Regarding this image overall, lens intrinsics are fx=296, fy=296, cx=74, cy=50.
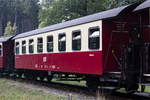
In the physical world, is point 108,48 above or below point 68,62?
above

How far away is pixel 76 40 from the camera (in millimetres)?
13586

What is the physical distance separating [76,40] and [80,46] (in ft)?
1.84

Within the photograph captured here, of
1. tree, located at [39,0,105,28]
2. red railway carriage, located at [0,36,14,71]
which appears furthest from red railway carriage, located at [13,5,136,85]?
tree, located at [39,0,105,28]

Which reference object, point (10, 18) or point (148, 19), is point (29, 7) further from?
point (148, 19)

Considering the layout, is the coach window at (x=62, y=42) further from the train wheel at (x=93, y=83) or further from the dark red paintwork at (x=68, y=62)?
the train wheel at (x=93, y=83)

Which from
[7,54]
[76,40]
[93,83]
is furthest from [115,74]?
[7,54]

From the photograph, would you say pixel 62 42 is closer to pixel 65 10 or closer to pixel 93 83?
pixel 93 83

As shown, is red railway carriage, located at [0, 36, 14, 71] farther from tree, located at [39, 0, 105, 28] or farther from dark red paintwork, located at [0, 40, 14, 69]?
tree, located at [39, 0, 105, 28]

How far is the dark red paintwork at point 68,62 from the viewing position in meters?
12.0

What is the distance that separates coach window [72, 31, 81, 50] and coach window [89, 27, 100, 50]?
102 centimetres

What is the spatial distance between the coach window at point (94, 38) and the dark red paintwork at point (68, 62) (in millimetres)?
251

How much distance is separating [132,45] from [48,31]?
6.79m

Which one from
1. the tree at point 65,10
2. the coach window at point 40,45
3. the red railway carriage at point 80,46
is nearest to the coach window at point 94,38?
the red railway carriage at point 80,46

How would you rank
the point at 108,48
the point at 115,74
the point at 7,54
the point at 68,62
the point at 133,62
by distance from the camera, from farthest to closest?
the point at 7,54 → the point at 68,62 → the point at 108,48 → the point at 115,74 → the point at 133,62
